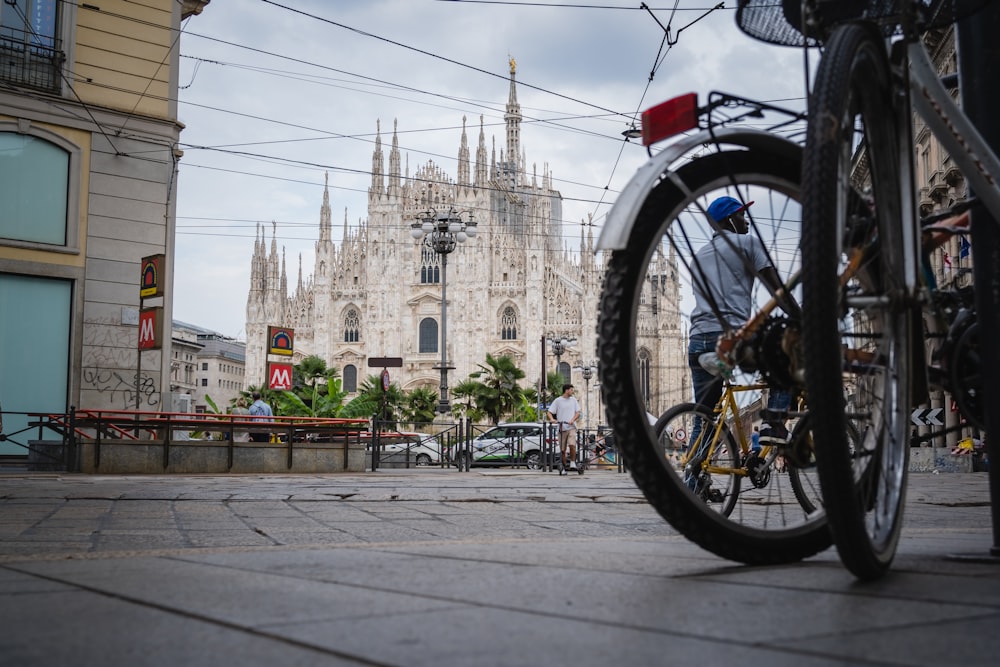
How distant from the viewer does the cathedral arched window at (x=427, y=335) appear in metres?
61.4

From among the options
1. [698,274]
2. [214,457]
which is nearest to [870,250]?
[698,274]

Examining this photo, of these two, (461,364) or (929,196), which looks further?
(461,364)

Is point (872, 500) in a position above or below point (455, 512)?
above

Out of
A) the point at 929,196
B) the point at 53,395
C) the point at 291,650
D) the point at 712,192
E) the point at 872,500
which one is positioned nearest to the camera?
the point at 291,650

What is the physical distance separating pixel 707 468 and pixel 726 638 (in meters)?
2.57

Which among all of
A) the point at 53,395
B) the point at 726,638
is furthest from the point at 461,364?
A: the point at 726,638

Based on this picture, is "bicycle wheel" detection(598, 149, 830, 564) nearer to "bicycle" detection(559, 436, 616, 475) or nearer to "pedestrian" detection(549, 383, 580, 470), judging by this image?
"pedestrian" detection(549, 383, 580, 470)

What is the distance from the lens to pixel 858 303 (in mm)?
1985

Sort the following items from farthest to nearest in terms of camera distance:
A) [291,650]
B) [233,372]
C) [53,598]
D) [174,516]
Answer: [233,372] < [174,516] < [53,598] < [291,650]

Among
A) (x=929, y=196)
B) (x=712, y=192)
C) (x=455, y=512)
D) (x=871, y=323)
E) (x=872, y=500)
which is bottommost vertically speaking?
(x=455, y=512)

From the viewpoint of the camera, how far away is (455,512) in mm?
5090

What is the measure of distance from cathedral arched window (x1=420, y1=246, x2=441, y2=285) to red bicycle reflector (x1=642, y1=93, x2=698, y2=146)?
5919cm

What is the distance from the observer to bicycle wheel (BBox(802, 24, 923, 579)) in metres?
1.63

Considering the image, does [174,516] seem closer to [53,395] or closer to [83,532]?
[83,532]
